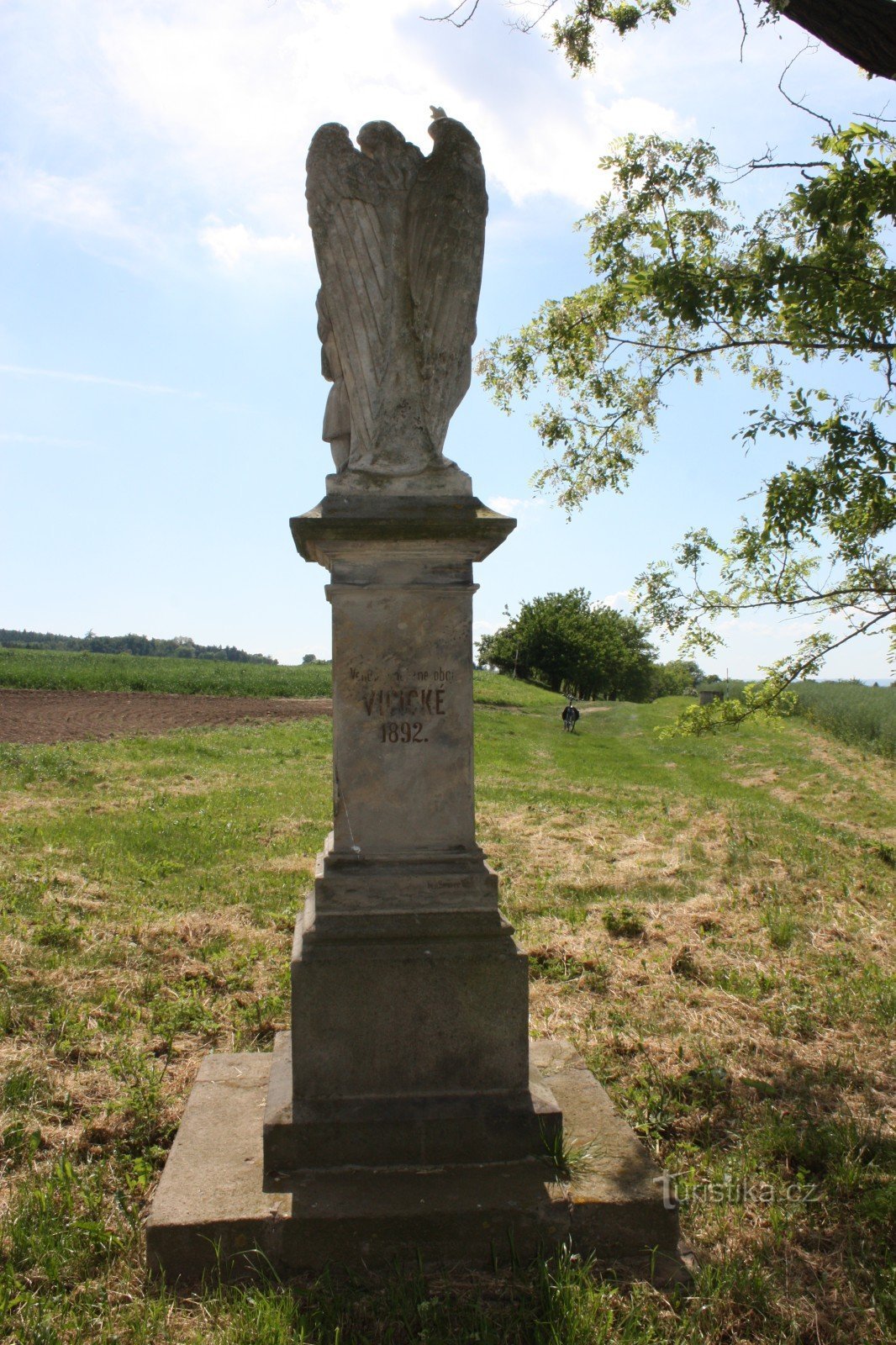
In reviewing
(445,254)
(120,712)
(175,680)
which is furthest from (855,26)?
(175,680)

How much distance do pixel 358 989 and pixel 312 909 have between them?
0.36 m

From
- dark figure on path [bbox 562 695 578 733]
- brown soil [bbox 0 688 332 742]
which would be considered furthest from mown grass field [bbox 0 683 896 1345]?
dark figure on path [bbox 562 695 578 733]

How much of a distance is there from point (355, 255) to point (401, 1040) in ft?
9.29

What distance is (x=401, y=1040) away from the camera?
3.13 m

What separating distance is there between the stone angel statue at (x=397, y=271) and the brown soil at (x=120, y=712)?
48.4 feet

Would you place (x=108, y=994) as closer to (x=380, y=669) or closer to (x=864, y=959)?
(x=380, y=669)

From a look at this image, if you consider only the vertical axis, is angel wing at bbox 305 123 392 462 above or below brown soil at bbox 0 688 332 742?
above

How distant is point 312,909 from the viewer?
3324 mm

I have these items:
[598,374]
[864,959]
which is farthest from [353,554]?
[598,374]

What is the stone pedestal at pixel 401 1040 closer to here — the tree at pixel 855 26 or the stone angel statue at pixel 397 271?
the stone angel statue at pixel 397 271

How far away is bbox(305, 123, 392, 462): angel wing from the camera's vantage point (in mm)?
3338

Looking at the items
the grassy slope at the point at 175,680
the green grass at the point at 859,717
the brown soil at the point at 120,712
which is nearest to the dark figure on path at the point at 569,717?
the green grass at the point at 859,717

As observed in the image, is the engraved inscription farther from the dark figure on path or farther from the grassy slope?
the grassy slope

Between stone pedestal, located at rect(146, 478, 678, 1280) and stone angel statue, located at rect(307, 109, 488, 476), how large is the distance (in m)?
Result: 0.25
